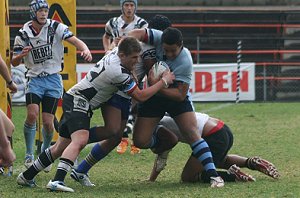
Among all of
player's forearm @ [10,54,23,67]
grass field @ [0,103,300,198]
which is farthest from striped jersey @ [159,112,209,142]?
player's forearm @ [10,54,23,67]

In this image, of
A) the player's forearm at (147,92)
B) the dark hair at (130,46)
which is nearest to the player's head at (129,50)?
the dark hair at (130,46)

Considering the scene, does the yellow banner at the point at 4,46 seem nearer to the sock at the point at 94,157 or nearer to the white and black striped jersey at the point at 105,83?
the sock at the point at 94,157

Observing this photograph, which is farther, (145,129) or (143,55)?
(143,55)

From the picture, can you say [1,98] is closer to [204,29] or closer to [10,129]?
[10,129]

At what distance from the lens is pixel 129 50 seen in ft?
26.6

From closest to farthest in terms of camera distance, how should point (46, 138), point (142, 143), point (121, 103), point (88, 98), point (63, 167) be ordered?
point (63, 167), point (88, 98), point (121, 103), point (142, 143), point (46, 138)

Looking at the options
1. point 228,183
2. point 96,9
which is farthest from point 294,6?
point 228,183

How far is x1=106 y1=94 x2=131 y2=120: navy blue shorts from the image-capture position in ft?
28.5

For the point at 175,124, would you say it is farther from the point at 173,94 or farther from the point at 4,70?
the point at 4,70

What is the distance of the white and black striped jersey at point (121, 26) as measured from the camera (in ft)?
39.7

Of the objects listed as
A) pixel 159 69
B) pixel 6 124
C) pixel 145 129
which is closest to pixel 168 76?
pixel 159 69

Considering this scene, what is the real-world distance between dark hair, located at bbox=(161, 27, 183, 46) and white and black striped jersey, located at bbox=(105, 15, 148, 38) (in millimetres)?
3576

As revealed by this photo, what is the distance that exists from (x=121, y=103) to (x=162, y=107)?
44 centimetres

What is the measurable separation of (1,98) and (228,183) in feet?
9.60
